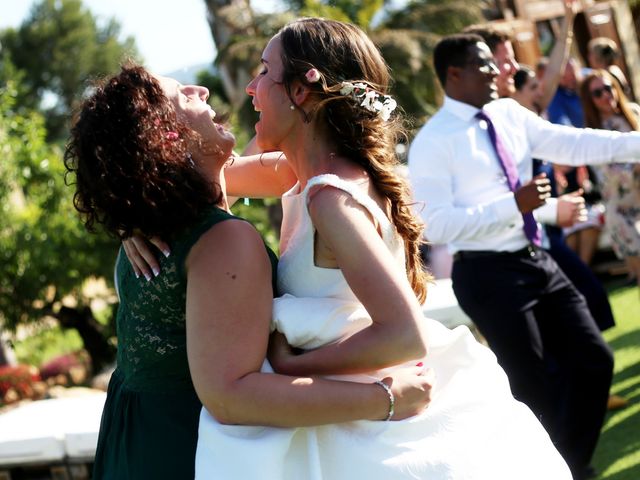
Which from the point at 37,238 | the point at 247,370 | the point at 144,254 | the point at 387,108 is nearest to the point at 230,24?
the point at 37,238

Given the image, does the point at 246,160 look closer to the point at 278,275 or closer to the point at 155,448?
the point at 278,275

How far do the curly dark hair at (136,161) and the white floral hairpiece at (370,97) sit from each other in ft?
1.34

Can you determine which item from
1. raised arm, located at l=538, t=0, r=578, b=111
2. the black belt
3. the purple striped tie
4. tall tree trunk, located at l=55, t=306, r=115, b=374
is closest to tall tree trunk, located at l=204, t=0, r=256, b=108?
tall tree trunk, located at l=55, t=306, r=115, b=374

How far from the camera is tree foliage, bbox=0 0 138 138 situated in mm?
44875

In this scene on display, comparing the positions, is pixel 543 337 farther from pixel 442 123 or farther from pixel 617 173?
pixel 617 173

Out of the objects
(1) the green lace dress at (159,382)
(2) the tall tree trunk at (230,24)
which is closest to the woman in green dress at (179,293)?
(1) the green lace dress at (159,382)

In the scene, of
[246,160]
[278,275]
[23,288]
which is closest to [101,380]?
[23,288]

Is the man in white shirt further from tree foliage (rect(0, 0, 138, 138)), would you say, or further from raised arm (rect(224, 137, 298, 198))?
tree foliage (rect(0, 0, 138, 138))

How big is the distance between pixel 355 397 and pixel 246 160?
123 cm

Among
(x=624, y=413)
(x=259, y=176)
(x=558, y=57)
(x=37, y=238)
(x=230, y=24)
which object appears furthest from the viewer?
(x=230, y=24)

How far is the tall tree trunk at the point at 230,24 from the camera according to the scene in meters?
13.6

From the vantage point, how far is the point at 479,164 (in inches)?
194

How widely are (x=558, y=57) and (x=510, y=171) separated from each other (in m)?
2.52

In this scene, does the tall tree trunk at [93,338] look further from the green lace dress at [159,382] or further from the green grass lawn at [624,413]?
the green lace dress at [159,382]
